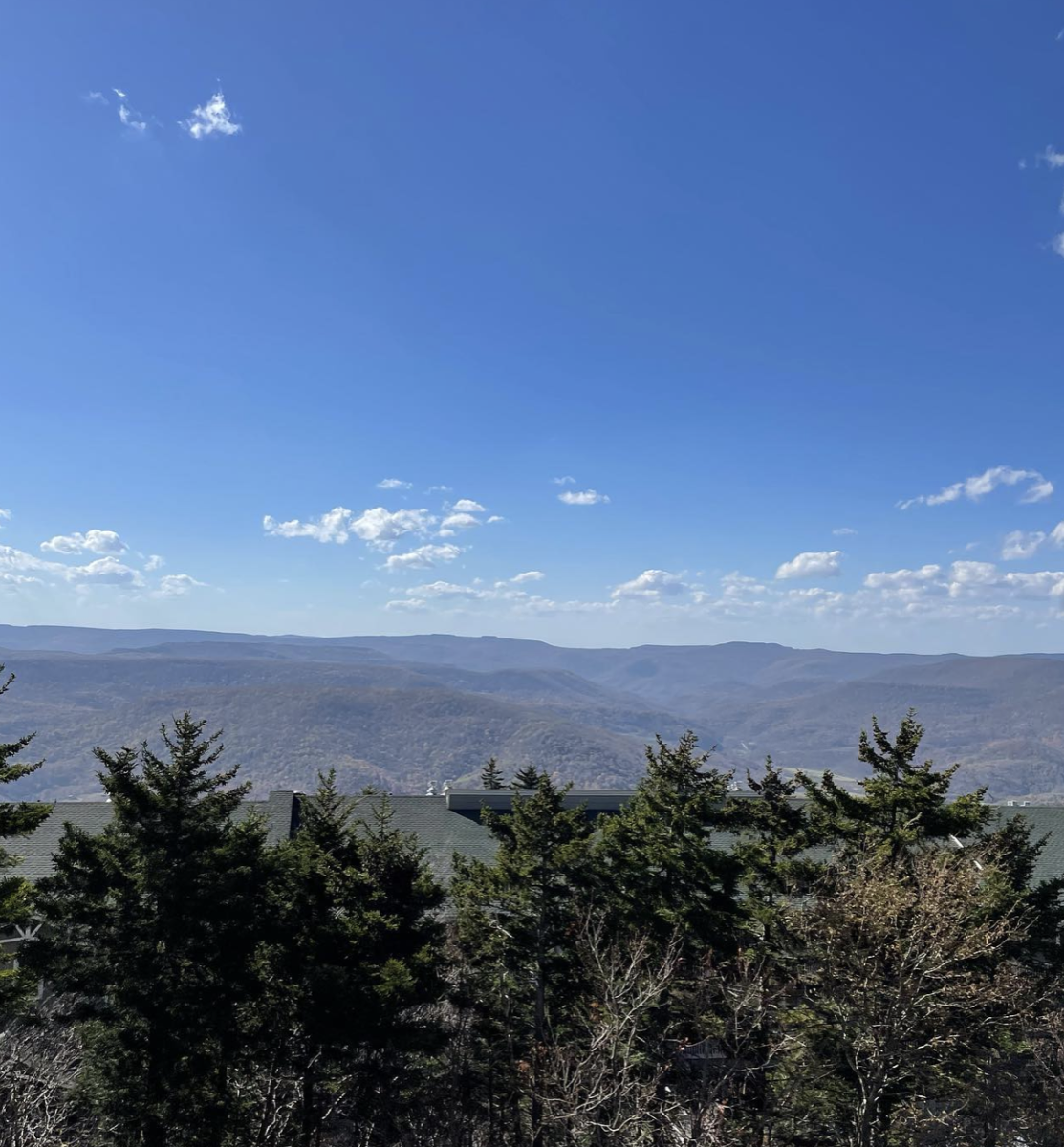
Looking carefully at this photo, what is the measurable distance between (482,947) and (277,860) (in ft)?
25.7

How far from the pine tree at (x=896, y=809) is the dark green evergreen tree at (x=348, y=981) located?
460 inches

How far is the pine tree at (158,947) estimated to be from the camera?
17984mm

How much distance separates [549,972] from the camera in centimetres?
2264

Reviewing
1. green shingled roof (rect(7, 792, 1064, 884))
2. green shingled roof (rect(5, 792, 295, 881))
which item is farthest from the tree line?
green shingled roof (rect(7, 792, 1064, 884))

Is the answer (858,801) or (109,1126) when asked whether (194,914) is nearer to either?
(109,1126)

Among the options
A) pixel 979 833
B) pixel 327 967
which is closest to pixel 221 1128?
pixel 327 967

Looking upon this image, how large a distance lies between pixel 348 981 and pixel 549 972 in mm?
6434

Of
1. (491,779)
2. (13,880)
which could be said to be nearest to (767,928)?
(13,880)

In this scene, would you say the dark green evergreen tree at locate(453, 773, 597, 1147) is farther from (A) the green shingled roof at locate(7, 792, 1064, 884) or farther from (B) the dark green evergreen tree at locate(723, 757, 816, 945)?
(A) the green shingled roof at locate(7, 792, 1064, 884)

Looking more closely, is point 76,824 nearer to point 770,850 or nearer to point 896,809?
point 770,850

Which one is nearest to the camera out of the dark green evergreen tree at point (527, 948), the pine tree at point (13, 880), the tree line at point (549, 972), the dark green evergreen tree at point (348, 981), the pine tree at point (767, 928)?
the tree line at point (549, 972)

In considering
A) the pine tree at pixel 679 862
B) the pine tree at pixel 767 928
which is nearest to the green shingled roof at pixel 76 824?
the pine tree at pixel 679 862

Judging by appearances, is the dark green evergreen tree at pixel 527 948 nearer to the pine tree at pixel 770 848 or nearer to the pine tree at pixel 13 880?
the pine tree at pixel 770 848

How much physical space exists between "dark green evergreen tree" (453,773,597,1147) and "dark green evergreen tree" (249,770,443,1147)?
2825 mm
